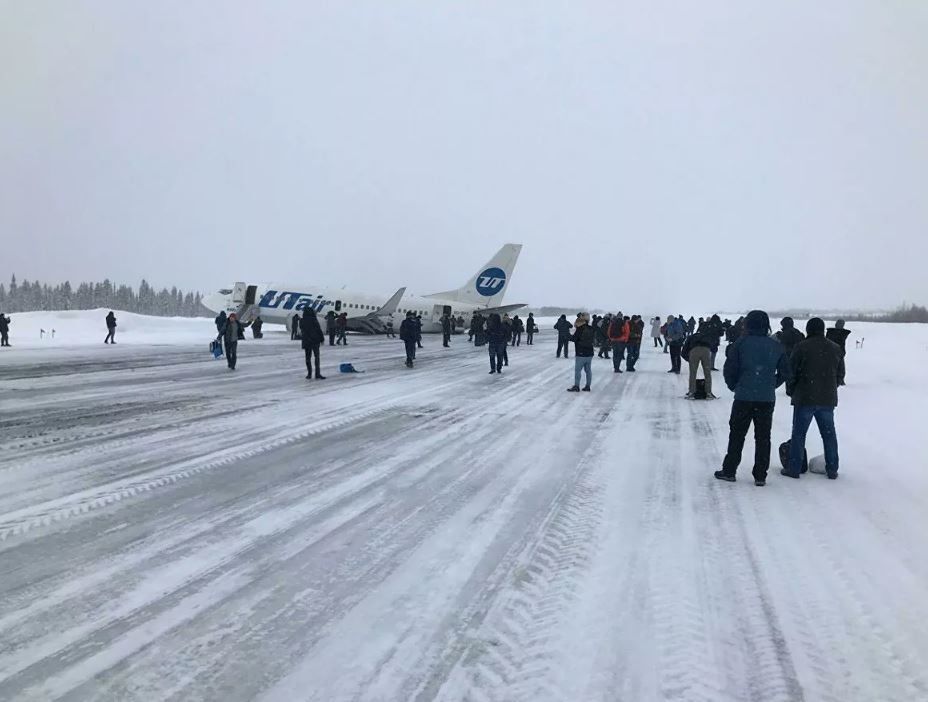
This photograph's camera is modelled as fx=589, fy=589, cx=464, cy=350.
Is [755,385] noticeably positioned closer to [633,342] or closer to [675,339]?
[675,339]

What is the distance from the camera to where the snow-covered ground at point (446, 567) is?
106 inches

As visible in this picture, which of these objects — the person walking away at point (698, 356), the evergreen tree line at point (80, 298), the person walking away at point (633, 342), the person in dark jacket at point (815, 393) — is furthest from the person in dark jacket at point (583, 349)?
the evergreen tree line at point (80, 298)

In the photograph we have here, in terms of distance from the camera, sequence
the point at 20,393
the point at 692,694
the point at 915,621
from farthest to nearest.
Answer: the point at 20,393
the point at 915,621
the point at 692,694

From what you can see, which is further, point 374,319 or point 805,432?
point 374,319

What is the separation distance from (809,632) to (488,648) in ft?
5.61

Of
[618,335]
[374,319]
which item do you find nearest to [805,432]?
[618,335]

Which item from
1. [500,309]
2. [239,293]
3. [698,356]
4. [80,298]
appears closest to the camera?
[698,356]

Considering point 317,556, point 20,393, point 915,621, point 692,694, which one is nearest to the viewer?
point 692,694

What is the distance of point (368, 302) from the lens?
39.6 metres

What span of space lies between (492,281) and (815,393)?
3720 centimetres

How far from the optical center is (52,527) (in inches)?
174

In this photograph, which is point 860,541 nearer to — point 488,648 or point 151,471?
point 488,648

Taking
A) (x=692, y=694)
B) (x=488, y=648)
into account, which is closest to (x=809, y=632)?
(x=692, y=694)

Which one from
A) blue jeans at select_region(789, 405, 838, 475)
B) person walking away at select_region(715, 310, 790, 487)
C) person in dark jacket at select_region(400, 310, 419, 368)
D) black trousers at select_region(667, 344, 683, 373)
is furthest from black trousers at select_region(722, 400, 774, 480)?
black trousers at select_region(667, 344, 683, 373)
